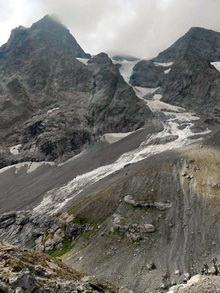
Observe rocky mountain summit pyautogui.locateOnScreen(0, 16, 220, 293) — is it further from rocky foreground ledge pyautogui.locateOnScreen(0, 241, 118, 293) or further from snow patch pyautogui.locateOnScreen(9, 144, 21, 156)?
snow patch pyautogui.locateOnScreen(9, 144, 21, 156)

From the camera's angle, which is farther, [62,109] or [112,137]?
[62,109]

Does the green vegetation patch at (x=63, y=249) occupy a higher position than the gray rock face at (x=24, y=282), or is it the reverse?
the gray rock face at (x=24, y=282)

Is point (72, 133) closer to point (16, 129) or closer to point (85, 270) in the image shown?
point (16, 129)

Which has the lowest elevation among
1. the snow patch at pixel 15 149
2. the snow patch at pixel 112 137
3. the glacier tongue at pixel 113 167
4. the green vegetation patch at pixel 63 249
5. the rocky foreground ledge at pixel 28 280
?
the green vegetation patch at pixel 63 249

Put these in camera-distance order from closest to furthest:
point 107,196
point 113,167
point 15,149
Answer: point 107,196 < point 113,167 < point 15,149

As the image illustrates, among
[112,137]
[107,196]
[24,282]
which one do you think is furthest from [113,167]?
[24,282]

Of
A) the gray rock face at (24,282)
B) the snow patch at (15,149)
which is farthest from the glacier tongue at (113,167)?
the snow patch at (15,149)

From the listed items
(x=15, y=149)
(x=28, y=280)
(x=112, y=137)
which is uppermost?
(x=15, y=149)

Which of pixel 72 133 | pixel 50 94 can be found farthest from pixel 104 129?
pixel 50 94

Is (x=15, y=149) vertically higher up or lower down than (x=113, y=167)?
higher up

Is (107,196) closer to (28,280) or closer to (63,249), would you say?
(63,249)

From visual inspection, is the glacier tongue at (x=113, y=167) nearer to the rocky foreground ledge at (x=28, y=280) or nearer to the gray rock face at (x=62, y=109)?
the gray rock face at (x=62, y=109)
